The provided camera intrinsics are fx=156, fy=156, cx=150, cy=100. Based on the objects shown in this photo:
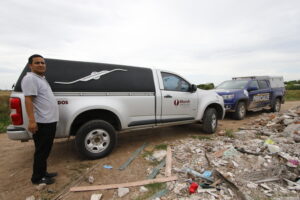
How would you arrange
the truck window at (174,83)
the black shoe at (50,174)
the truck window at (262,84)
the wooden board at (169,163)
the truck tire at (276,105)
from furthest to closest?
the truck tire at (276,105) → the truck window at (262,84) → the truck window at (174,83) → the wooden board at (169,163) → the black shoe at (50,174)

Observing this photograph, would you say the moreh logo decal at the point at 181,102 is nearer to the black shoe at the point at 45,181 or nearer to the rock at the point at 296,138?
the rock at the point at 296,138

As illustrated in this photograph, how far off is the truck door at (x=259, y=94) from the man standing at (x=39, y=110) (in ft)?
25.5

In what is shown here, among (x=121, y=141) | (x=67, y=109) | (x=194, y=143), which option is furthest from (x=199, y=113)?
(x=67, y=109)

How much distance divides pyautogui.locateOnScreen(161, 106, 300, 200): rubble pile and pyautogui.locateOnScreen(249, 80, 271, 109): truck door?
142 inches

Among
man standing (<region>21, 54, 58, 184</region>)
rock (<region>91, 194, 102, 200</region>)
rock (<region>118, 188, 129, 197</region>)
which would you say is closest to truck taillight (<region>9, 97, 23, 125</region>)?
man standing (<region>21, 54, 58, 184</region>)

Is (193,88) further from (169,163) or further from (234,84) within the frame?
(234,84)

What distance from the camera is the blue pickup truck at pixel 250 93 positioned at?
21.9ft

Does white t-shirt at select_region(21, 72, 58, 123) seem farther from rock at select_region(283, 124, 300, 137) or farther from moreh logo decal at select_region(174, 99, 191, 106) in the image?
rock at select_region(283, 124, 300, 137)

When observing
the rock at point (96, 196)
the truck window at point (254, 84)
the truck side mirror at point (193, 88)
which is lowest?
the rock at point (96, 196)

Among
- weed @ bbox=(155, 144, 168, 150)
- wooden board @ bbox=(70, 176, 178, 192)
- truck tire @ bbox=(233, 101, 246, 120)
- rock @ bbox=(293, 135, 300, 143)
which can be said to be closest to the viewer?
wooden board @ bbox=(70, 176, 178, 192)

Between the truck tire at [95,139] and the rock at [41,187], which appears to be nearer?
the rock at [41,187]

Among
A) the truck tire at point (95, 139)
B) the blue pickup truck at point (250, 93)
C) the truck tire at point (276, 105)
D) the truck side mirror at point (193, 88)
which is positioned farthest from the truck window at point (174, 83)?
the truck tire at point (276, 105)

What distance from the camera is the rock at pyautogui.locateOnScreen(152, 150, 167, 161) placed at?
10.6 ft

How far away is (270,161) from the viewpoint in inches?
112
